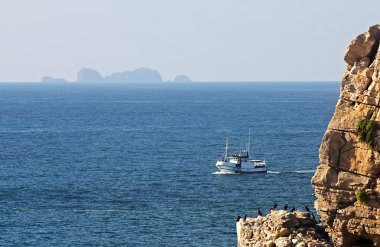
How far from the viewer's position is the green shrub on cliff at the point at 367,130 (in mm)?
45031

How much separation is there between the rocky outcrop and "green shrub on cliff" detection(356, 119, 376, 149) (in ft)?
22.7

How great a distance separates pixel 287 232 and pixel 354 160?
8.63m

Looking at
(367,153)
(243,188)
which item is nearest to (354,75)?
(367,153)

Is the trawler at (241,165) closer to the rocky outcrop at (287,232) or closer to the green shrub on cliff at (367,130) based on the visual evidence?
the green shrub on cliff at (367,130)

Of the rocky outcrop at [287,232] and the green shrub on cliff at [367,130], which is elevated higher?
the green shrub on cliff at [367,130]

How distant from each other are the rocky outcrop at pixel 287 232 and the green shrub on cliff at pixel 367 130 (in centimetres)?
692

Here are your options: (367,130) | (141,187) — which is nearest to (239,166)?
(141,187)

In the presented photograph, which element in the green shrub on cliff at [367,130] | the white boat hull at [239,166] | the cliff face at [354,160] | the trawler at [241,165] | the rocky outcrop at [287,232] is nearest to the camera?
the rocky outcrop at [287,232]

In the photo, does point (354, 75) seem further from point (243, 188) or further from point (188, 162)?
point (188, 162)

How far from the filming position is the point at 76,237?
80.2m

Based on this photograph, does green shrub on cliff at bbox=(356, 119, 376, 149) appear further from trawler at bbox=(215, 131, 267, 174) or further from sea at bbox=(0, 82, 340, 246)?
trawler at bbox=(215, 131, 267, 174)

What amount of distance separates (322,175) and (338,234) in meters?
3.38

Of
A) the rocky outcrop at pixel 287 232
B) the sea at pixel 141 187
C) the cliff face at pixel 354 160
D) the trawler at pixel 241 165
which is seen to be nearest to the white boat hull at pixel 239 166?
the trawler at pixel 241 165

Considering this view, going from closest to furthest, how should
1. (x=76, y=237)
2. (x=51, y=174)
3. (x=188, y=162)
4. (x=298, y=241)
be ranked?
(x=298, y=241) → (x=76, y=237) → (x=51, y=174) → (x=188, y=162)
